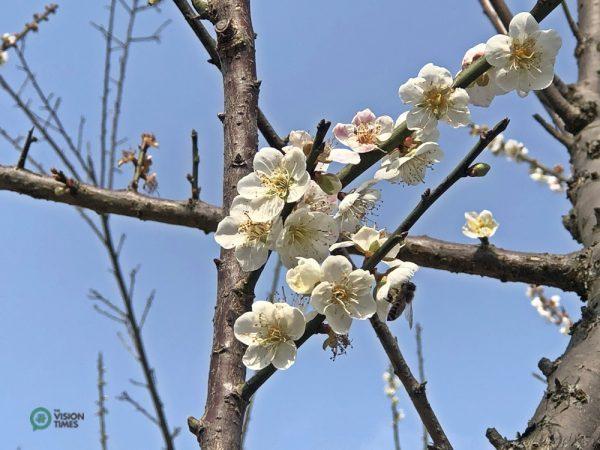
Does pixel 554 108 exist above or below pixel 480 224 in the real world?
above

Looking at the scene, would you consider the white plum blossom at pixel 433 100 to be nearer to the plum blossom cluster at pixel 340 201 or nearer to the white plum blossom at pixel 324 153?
the plum blossom cluster at pixel 340 201

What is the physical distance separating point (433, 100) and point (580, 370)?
2.54 ft

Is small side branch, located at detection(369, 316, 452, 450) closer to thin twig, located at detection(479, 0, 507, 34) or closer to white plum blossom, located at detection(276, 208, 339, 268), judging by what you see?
white plum blossom, located at detection(276, 208, 339, 268)

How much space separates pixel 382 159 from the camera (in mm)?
1069

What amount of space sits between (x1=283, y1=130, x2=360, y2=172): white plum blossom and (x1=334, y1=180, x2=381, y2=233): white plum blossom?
2.1 inches

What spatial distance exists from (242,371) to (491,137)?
52 centimetres

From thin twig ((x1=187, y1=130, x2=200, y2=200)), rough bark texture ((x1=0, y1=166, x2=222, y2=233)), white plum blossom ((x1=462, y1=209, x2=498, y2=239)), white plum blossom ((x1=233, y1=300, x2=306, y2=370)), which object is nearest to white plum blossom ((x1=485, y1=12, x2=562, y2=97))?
white plum blossom ((x1=233, y1=300, x2=306, y2=370))

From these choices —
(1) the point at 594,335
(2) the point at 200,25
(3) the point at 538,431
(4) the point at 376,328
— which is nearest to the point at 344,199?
(4) the point at 376,328

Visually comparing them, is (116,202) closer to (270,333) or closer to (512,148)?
(270,333)

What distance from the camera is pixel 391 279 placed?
931 mm

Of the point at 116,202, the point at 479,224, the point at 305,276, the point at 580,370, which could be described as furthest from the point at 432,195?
the point at 479,224

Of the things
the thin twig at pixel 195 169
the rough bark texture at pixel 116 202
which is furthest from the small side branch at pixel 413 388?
the rough bark texture at pixel 116 202

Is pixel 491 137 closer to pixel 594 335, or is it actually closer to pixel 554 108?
pixel 594 335

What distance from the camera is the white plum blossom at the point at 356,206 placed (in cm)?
98
